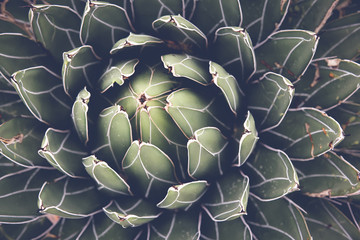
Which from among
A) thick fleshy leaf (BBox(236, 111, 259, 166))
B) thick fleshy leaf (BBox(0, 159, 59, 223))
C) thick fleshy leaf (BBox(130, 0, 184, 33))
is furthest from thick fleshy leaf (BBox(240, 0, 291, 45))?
thick fleshy leaf (BBox(0, 159, 59, 223))

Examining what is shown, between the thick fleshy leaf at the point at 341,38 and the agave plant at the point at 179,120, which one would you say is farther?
the thick fleshy leaf at the point at 341,38

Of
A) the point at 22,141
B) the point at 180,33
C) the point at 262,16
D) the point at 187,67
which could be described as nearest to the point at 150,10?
the point at 180,33

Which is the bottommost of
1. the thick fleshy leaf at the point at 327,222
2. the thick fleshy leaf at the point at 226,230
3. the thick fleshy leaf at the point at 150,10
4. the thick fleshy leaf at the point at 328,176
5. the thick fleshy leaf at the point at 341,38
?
the thick fleshy leaf at the point at 327,222

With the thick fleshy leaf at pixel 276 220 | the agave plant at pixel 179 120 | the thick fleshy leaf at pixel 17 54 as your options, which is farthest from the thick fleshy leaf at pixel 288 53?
the thick fleshy leaf at pixel 17 54

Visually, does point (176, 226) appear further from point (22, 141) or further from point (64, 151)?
point (22, 141)

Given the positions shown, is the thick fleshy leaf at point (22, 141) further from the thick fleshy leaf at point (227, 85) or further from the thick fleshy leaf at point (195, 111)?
the thick fleshy leaf at point (227, 85)

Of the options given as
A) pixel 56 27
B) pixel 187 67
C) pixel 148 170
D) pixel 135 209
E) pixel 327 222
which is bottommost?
pixel 327 222

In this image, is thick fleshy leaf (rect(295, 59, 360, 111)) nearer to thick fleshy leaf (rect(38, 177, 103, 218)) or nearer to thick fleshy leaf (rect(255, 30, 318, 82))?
thick fleshy leaf (rect(255, 30, 318, 82))
